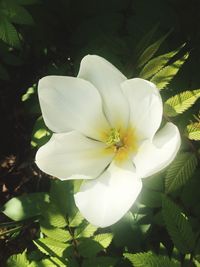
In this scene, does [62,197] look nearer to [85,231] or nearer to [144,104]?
[85,231]

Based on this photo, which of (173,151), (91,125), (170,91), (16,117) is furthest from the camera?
(16,117)

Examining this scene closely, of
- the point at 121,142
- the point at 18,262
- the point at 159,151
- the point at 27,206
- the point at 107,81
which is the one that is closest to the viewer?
the point at 159,151

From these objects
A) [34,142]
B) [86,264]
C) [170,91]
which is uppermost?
[170,91]

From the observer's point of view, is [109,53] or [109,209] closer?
[109,209]

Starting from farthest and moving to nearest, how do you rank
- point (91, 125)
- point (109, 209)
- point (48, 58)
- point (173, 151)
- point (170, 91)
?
1. point (48, 58)
2. point (170, 91)
3. point (91, 125)
4. point (109, 209)
5. point (173, 151)

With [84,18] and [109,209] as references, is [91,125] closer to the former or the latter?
[109,209]

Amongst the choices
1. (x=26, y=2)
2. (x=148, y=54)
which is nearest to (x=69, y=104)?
(x=148, y=54)

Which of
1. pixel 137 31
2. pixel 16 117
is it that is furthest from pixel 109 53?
pixel 16 117
